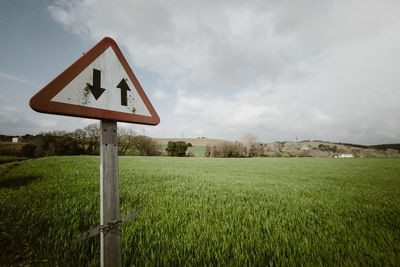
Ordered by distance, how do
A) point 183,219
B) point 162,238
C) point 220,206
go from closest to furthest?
point 162,238 → point 183,219 → point 220,206

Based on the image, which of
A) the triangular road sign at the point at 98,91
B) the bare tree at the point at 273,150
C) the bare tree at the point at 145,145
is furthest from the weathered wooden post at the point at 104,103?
the bare tree at the point at 273,150

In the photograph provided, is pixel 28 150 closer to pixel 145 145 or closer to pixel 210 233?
pixel 145 145

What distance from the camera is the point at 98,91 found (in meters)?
1.37

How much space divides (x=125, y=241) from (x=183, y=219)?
3.79 ft

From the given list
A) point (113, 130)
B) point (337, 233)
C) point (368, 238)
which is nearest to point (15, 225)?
point (113, 130)

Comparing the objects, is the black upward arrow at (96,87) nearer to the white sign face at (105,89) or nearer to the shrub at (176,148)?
the white sign face at (105,89)

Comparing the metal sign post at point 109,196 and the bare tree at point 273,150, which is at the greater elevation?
the metal sign post at point 109,196

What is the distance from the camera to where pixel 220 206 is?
12.6ft

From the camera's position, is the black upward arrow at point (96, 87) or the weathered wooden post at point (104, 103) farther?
the black upward arrow at point (96, 87)

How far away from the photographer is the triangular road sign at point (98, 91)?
1.17 metres

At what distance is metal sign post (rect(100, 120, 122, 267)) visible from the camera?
1365 mm

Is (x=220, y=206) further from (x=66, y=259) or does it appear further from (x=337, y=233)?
(x=66, y=259)

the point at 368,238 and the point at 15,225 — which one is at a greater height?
the point at 15,225

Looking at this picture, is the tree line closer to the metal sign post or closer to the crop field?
the crop field
